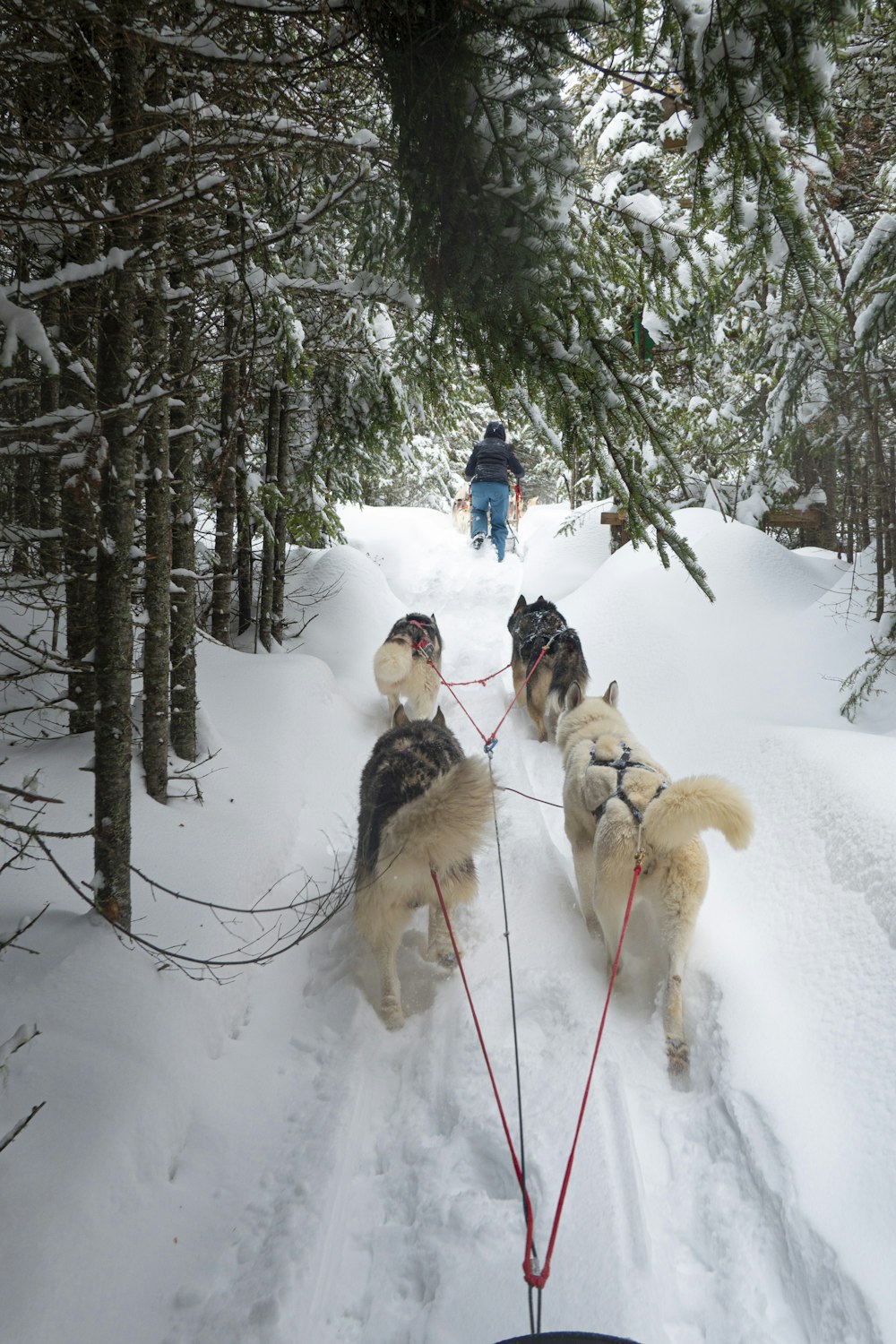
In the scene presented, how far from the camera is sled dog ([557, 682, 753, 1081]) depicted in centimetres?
272

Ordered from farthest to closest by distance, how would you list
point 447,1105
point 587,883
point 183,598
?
point 183,598, point 587,883, point 447,1105

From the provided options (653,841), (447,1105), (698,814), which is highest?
(698,814)

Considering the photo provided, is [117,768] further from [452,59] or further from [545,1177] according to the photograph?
[452,59]

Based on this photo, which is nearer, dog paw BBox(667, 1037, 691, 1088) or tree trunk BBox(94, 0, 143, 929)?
tree trunk BBox(94, 0, 143, 929)

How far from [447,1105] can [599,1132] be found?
0.61 metres

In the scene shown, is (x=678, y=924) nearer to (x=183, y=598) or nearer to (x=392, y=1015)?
(x=392, y=1015)

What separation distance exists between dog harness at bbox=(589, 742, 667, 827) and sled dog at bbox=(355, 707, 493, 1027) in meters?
0.79

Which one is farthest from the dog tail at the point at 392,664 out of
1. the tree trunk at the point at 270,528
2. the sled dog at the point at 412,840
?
the sled dog at the point at 412,840

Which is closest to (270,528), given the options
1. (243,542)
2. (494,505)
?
(243,542)

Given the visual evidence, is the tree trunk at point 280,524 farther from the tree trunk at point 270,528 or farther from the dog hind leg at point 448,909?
the dog hind leg at point 448,909

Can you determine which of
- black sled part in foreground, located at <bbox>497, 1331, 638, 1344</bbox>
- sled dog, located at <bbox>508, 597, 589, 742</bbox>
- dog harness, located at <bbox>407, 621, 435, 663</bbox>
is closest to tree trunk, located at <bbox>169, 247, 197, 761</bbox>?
dog harness, located at <bbox>407, 621, 435, 663</bbox>

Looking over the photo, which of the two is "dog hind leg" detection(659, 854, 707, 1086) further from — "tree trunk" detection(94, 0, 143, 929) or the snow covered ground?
"tree trunk" detection(94, 0, 143, 929)

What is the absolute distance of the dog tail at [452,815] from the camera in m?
2.61

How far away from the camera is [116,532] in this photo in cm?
255
